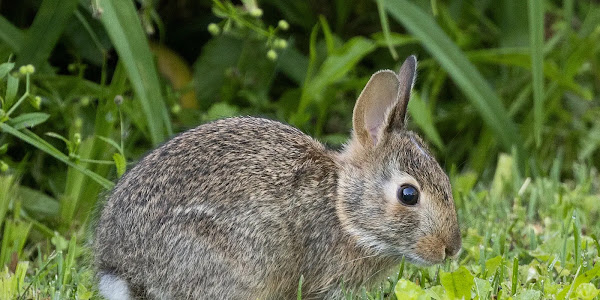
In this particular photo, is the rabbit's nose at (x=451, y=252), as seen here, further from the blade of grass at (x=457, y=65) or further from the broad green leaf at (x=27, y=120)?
the blade of grass at (x=457, y=65)

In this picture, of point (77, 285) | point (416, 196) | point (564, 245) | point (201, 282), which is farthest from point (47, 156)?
point (564, 245)

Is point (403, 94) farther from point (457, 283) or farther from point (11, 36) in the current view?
point (11, 36)

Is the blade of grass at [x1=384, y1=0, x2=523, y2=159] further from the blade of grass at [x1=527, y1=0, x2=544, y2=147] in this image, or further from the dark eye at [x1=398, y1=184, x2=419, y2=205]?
the dark eye at [x1=398, y1=184, x2=419, y2=205]

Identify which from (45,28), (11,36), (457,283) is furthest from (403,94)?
(11,36)

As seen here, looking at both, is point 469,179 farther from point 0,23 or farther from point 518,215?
point 0,23

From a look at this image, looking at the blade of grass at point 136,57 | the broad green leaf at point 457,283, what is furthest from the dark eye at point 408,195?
the blade of grass at point 136,57

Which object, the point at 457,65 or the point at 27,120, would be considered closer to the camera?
the point at 27,120
